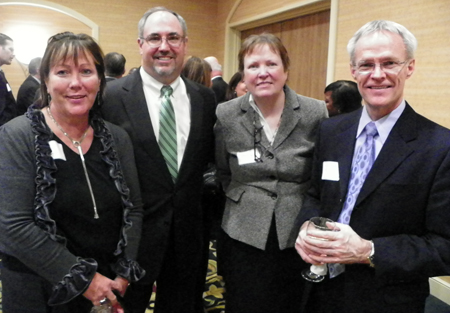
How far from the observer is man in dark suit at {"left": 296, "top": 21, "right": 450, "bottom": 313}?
130cm

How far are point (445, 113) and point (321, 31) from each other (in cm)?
232

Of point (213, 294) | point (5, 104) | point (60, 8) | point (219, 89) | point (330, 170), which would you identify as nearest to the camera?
point (330, 170)

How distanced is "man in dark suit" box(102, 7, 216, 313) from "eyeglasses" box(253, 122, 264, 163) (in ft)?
0.98

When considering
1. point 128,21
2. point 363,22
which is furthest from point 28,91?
point 363,22

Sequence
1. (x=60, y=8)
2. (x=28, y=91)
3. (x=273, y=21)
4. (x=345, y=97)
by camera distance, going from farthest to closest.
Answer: (x=60, y=8)
(x=273, y=21)
(x=28, y=91)
(x=345, y=97)

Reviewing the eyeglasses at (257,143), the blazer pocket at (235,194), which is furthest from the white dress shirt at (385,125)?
the blazer pocket at (235,194)

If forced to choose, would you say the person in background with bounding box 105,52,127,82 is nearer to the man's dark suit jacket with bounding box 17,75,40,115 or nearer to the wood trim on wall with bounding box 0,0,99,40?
the man's dark suit jacket with bounding box 17,75,40,115

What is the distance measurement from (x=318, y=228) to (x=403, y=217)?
30cm

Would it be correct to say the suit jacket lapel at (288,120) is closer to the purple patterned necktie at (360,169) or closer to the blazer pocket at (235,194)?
the blazer pocket at (235,194)

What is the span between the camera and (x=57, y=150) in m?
1.44

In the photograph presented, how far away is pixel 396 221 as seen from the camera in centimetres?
135

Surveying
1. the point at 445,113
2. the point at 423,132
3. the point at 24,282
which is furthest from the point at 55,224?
the point at 445,113

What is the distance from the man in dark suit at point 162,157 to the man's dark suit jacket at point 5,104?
3100 mm

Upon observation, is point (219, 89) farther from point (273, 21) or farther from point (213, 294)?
point (213, 294)
